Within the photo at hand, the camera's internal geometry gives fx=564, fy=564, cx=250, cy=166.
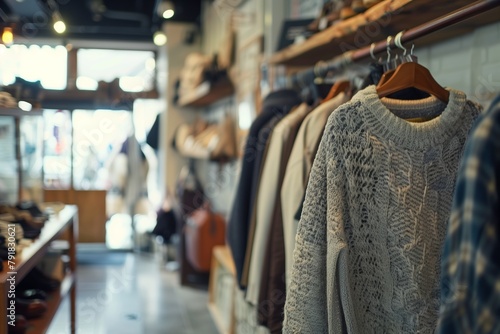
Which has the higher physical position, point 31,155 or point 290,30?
point 290,30

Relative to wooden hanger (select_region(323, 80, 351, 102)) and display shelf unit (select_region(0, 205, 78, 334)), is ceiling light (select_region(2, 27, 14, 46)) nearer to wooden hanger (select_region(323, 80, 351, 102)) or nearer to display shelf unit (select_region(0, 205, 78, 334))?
display shelf unit (select_region(0, 205, 78, 334))

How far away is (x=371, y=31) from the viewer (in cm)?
188

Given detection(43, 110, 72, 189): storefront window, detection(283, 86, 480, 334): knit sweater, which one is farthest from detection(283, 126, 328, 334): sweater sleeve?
detection(43, 110, 72, 189): storefront window

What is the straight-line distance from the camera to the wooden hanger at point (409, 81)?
1420 mm

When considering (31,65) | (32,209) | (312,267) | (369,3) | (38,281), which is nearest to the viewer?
(312,267)

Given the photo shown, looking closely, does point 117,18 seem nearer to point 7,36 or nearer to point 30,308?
point 7,36

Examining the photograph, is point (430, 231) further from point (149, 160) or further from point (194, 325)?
point (149, 160)

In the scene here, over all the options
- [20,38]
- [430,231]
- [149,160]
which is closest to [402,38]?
[430,231]

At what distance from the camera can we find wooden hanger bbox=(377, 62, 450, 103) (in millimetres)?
1420

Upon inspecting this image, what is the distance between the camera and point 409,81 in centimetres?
142

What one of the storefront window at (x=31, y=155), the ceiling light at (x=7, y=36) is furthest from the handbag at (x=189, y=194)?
the ceiling light at (x=7, y=36)

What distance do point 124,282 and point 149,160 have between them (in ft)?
5.64

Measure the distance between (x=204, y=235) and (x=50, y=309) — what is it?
79.7 inches

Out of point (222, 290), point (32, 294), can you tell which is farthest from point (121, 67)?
point (32, 294)
